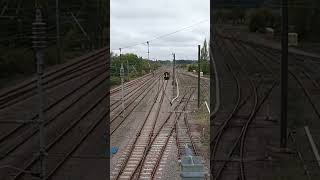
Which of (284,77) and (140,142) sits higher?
(284,77)

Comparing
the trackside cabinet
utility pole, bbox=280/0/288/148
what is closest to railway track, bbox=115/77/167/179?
utility pole, bbox=280/0/288/148

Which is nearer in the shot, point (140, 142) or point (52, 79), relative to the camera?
point (52, 79)

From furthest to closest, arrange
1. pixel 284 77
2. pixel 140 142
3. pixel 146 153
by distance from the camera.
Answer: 1. pixel 140 142
2. pixel 146 153
3. pixel 284 77

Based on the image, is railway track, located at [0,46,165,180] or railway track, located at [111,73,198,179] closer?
railway track, located at [0,46,165,180]

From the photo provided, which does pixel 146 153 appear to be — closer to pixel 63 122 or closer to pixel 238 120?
pixel 63 122

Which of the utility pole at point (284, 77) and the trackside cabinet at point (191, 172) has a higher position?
the utility pole at point (284, 77)

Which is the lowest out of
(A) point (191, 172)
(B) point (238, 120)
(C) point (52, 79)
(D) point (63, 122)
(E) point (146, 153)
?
(E) point (146, 153)

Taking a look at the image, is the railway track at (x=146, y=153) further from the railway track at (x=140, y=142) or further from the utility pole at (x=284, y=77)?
the utility pole at (x=284, y=77)

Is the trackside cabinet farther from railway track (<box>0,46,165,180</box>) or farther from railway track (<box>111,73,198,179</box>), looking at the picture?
railway track (<box>111,73,198,179</box>)

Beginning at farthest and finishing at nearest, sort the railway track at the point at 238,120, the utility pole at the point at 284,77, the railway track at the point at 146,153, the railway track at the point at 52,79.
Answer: the railway track at the point at 146,153 → the railway track at the point at 52,79 → the railway track at the point at 238,120 → the utility pole at the point at 284,77

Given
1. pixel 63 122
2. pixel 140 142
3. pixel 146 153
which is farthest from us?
pixel 140 142

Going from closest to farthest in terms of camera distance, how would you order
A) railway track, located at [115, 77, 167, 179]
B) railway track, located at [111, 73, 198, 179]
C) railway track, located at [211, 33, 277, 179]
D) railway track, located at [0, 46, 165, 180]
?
railway track, located at [211, 33, 277, 179]
railway track, located at [0, 46, 165, 180]
railway track, located at [111, 73, 198, 179]
railway track, located at [115, 77, 167, 179]

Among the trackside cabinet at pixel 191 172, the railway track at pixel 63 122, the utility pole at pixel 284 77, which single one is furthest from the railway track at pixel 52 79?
the trackside cabinet at pixel 191 172

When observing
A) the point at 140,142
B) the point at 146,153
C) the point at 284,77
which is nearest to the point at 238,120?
the point at 284,77
